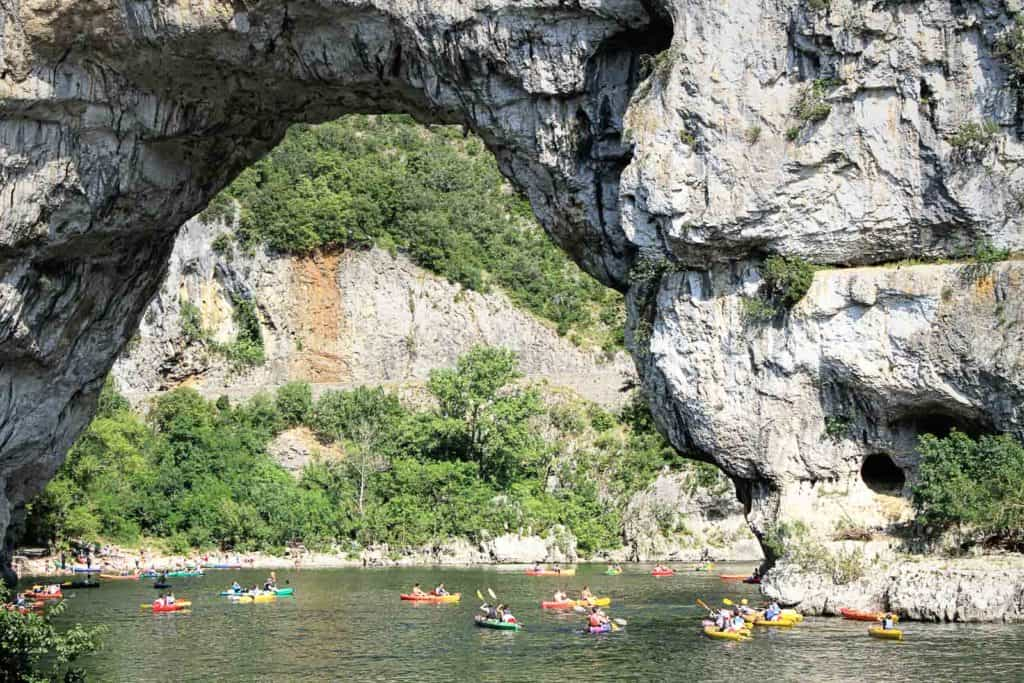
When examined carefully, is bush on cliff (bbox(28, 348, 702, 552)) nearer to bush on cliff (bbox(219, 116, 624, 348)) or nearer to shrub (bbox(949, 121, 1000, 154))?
bush on cliff (bbox(219, 116, 624, 348))

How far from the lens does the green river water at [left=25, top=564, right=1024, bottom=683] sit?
25.6m

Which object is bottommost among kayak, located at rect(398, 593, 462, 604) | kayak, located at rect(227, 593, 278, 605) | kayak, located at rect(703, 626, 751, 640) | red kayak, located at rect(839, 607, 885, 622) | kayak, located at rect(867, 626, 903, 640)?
kayak, located at rect(227, 593, 278, 605)

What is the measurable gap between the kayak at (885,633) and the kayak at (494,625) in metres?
9.15

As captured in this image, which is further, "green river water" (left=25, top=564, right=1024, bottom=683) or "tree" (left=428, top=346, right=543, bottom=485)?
"tree" (left=428, top=346, right=543, bottom=485)

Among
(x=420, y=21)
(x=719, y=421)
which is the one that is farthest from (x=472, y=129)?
(x=719, y=421)

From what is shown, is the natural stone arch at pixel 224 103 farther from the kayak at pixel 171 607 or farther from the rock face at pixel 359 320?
the rock face at pixel 359 320

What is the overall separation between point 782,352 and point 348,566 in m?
30.8

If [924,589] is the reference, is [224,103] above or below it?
above

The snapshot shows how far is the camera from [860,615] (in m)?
29.3

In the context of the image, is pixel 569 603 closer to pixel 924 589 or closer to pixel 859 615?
pixel 859 615

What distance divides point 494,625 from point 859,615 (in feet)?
30.0

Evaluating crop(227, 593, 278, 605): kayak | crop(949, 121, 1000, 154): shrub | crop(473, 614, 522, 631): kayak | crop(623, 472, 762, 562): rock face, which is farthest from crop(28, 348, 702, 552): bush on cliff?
crop(949, 121, 1000, 154): shrub

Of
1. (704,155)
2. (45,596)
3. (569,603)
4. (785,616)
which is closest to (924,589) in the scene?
(785,616)

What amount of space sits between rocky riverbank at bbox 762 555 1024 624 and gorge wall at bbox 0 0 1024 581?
1660 millimetres
